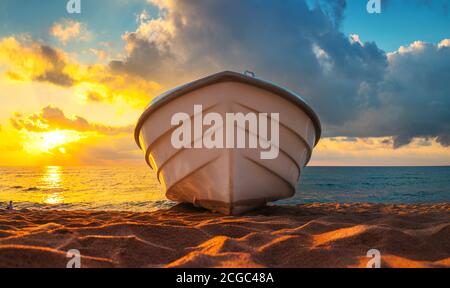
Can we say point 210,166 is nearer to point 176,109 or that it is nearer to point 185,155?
point 185,155

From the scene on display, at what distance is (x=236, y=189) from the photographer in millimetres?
4031

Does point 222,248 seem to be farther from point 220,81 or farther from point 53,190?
point 53,190

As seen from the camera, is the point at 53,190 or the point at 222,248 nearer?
the point at 222,248

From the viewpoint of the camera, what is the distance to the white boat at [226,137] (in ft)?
12.3

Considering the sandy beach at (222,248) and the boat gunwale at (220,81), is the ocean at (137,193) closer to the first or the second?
the boat gunwale at (220,81)

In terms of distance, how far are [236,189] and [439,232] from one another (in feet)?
7.42

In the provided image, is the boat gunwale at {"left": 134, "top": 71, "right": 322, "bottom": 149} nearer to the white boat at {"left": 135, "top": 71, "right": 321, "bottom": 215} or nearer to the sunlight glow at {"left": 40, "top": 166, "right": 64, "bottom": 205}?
the white boat at {"left": 135, "top": 71, "right": 321, "bottom": 215}

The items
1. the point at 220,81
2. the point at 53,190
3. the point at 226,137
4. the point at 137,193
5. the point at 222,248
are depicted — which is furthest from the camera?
the point at 53,190

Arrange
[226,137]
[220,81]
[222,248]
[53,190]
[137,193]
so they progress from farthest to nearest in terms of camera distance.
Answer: [53,190] < [137,193] < [226,137] < [220,81] < [222,248]

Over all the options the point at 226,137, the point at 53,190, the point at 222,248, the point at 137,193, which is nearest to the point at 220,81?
the point at 226,137

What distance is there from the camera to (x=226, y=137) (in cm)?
383

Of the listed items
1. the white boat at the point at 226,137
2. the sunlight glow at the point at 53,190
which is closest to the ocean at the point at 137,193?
the sunlight glow at the point at 53,190
